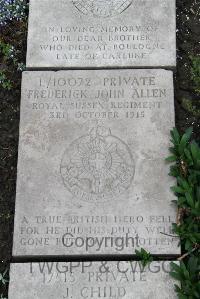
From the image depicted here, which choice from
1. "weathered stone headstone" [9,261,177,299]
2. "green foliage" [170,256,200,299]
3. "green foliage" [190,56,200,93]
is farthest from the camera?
"green foliage" [190,56,200,93]

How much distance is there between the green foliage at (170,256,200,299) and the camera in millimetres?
3822

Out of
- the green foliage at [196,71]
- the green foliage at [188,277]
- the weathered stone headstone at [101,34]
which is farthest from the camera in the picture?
the green foliage at [196,71]

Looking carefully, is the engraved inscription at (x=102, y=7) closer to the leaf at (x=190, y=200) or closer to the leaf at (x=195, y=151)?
the leaf at (x=195, y=151)

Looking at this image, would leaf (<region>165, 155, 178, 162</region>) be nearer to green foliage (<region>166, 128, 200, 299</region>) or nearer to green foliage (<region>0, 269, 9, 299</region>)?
green foliage (<region>166, 128, 200, 299</region>)

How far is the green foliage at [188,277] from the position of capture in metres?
3.82

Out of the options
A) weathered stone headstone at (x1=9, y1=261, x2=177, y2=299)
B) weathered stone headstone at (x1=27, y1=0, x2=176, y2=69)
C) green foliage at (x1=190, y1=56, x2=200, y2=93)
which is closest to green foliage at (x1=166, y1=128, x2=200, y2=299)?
weathered stone headstone at (x1=9, y1=261, x2=177, y2=299)

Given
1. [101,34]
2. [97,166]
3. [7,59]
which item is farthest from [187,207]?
[7,59]

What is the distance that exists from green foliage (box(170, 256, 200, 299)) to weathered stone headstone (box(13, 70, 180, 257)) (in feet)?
0.48

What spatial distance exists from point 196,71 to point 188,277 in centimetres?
187

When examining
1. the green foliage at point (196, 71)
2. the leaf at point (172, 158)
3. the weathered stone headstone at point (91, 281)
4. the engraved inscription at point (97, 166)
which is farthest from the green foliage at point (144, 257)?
the green foliage at point (196, 71)

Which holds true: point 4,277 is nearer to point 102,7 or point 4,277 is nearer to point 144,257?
→ point 144,257

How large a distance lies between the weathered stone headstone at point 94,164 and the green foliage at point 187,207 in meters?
0.08

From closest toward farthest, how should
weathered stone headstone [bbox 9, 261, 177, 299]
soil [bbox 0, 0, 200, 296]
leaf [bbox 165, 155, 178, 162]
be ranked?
weathered stone headstone [bbox 9, 261, 177, 299], leaf [bbox 165, 155, 178, 162], soil [bbox 0, 0, 200, 296]

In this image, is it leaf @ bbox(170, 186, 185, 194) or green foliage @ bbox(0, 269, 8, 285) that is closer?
leaf @ bbox(170, 186, 185, 194)
